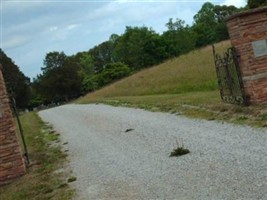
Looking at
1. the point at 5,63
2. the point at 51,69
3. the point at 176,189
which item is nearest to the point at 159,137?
the point at 176,189

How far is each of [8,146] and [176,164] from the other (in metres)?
5.08

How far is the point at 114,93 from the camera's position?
48969 millimetres

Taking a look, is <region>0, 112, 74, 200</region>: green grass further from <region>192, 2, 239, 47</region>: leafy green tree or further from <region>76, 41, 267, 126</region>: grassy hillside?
<region>192, 2, 239, 47</region>: leafy green tree

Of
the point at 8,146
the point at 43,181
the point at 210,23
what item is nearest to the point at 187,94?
the point at 8,146

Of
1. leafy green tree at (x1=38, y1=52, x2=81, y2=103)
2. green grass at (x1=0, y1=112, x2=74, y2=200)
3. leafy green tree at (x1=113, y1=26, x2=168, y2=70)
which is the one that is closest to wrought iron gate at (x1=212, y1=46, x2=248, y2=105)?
green grass at (x1=0, y1=112, x2=74, y2=200)

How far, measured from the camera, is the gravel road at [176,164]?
6562 mm

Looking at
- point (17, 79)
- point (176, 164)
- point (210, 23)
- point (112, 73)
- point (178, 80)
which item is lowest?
point (178, 80)

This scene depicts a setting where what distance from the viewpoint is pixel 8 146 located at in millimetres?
11938

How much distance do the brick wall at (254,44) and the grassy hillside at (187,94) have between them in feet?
2.04

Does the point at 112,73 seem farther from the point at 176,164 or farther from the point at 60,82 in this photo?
the point at 176,164

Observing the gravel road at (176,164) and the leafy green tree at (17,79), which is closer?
the gravel road at (176,164)

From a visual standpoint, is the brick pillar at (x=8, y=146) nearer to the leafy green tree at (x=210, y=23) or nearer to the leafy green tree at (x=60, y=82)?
the leafy green tree at (x=210, y=23)

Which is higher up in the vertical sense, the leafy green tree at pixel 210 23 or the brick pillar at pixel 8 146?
the leafy green tree at pixel 210 23

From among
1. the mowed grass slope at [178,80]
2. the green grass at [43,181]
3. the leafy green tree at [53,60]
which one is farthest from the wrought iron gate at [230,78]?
the leafy green tree at [53,60]
